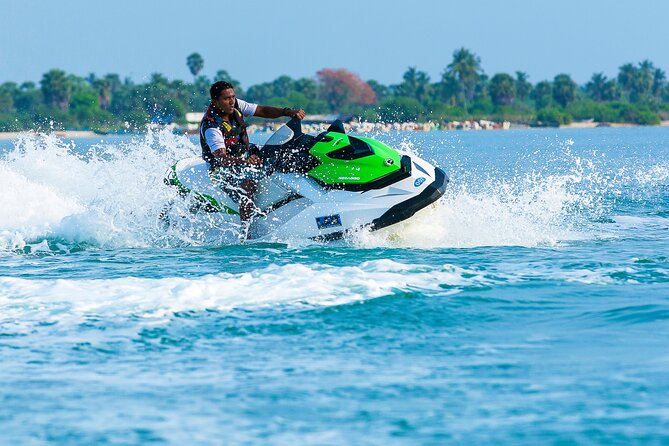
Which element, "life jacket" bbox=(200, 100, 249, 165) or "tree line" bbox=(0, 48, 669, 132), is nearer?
"life jacket" bbox=(200, 100, 249, 165)

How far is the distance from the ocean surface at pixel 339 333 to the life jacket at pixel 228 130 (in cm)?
73

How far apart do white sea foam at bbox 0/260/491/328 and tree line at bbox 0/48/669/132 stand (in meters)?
91.5

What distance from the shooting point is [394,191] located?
827 centimetres

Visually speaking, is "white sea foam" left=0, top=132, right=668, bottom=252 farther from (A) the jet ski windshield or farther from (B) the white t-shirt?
(A) the jet ski windshield

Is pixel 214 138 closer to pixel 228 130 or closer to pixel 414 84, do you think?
pixel 228 130

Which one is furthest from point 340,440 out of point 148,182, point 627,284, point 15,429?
point 148,182

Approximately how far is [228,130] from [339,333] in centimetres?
368

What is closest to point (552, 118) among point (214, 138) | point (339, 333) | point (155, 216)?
point (155, 216)

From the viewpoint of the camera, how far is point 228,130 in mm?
8602

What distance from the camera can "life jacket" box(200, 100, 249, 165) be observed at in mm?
8531

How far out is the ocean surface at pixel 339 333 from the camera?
3916mm

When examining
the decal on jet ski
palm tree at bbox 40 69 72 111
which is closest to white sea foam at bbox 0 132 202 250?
the decal on jet ski

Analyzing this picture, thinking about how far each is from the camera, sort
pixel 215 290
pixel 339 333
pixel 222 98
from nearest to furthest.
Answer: pixel 339 333
pixel 215 290
pixel 222 98

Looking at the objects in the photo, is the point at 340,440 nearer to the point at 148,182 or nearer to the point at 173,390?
the point at 173,390
